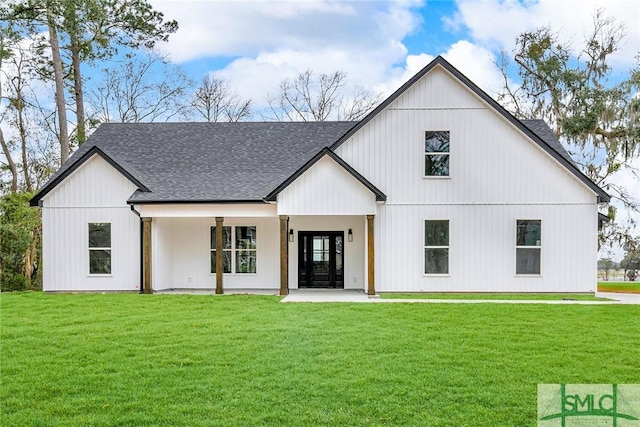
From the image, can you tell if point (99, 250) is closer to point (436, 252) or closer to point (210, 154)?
point (210, 154)

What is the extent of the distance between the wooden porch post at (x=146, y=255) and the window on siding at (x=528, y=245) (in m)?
10.4

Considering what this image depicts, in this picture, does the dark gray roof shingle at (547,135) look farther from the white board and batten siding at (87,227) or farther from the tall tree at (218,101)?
the tall tree at (218,101)

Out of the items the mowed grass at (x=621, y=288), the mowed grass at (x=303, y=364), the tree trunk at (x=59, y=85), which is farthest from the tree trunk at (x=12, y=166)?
the mowed grass at (x=621, y=288)

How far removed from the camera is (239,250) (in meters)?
17.7

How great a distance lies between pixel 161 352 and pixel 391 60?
61.9ft

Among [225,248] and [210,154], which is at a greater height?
[210,154]

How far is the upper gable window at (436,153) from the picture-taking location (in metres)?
16.2

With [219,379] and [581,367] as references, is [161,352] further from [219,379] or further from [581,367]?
[581,367]

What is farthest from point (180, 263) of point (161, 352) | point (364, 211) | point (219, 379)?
point (219, 379)

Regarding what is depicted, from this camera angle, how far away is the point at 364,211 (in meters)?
15.5

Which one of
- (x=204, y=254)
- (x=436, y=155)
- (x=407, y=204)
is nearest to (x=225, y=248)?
(x=204, y=254)

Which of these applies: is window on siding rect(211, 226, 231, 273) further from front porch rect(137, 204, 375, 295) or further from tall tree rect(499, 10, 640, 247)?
tall tree rect(499, 10, 640, 247)

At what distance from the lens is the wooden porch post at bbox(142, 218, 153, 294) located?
53.4 feet

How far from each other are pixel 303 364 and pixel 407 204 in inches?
366
